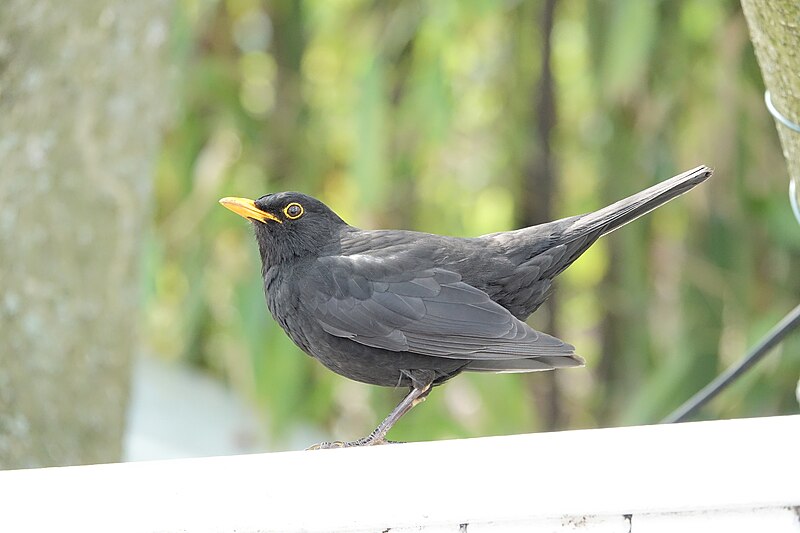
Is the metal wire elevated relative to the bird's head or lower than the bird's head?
lower

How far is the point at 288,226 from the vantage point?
104 inches

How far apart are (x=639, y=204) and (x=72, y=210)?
6.96 feet

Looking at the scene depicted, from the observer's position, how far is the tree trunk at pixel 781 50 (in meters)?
2.26

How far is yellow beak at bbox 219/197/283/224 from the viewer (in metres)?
2.51

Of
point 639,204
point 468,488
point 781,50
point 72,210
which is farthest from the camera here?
point 72,210

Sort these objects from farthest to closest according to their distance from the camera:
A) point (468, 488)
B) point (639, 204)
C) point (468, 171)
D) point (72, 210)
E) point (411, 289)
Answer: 1. point (468, 171)
2. point (72, 210)
3. point (411, 289)
4. point (639, 204)
5. point (468, 488)

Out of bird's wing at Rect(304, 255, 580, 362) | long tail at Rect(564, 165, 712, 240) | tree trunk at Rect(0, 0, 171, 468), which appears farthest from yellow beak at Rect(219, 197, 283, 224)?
tree trunk at Rect(0, 0, 171, 468)

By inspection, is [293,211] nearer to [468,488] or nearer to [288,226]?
[288,226]

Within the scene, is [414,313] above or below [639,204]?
below

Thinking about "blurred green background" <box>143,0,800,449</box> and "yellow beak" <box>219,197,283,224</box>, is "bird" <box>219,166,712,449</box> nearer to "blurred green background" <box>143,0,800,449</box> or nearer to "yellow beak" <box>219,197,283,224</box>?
"yellow beak" <box>219,197,283,224</box>

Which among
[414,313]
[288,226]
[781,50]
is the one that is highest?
[781,50]

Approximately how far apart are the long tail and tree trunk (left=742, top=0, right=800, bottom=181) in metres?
0.26

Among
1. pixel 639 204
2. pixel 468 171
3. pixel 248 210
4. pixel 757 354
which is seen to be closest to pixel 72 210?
pixel 248 210

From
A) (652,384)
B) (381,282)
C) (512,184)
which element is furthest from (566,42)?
(381,282)
